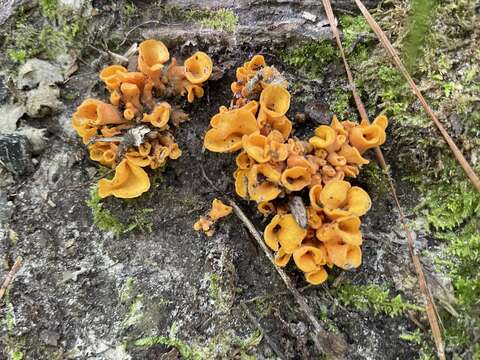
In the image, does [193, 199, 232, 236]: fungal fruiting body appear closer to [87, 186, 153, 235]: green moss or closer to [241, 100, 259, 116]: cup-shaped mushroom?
[87, 186, 153, 235]: green moss

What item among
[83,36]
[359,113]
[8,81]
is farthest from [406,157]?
[8,81]

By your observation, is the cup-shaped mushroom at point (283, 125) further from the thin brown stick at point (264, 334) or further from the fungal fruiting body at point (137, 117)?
the thin brown stick at point (264, 334)

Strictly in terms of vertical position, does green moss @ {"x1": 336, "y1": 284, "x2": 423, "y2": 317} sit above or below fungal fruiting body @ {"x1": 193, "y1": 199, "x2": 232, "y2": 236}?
below

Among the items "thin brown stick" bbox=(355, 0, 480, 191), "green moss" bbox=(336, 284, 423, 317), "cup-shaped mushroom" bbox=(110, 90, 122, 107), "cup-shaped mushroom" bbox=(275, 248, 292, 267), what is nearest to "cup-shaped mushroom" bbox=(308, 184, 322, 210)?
"cup-shaped mushroom" bbox=(275, 248, 292, 267)

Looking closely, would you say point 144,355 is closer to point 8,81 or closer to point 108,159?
point 108,159

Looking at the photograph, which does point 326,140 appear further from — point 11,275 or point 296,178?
point 11,275

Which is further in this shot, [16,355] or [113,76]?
[113,76]

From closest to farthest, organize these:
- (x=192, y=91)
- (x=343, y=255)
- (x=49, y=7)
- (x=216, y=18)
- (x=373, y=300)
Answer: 1. (x=343, y=255)
2. (x=373, y=300)
3. (x=192, y=91)
4. (x=216, y=18)
5. (x=49, y=7)

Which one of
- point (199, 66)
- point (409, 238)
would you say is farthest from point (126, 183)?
point (409, 238)
